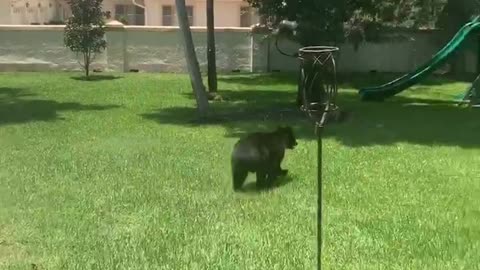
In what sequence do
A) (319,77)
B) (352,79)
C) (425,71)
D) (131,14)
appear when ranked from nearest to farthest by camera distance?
(319,77) → (425,71) → (352,79) → (131,14)

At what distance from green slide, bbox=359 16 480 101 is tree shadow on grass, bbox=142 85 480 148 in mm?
302

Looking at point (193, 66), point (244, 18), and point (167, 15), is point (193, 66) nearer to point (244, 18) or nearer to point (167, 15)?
point (244, 18)

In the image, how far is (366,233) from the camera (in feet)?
21.3

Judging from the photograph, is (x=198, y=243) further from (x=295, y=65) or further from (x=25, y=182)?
(x=295, y=65)

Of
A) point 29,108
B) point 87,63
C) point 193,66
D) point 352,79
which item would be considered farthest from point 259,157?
point 87,63

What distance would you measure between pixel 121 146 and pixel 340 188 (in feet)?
13.5

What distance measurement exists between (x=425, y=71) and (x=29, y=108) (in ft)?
28.3

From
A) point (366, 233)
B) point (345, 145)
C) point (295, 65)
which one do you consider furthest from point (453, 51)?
point (366, 233)

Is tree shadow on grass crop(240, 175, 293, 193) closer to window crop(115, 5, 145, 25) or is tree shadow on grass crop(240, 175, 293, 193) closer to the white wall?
the white wall

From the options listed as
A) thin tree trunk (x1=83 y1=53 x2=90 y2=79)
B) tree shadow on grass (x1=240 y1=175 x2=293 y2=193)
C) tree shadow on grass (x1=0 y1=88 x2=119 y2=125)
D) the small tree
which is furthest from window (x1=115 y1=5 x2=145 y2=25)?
tree shadow on grass (x1=240 y1=175 x2=293 y2=193)

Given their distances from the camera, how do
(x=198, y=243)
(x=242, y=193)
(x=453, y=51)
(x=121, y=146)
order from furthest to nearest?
(x=453, y=51)
(x=121, y=146)
(x=242, y=193)
(x=198, y=243)

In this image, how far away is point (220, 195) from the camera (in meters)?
8.01

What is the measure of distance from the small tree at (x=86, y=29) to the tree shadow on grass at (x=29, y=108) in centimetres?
561

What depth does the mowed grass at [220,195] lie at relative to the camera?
5973 mm
